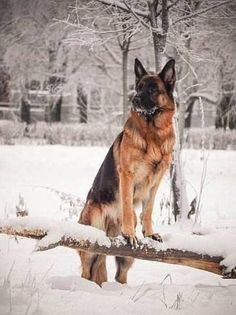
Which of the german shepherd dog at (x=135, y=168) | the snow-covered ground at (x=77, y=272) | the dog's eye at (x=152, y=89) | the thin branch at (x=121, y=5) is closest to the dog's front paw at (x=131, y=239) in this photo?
the german shepherd dog at (x=135, y=168)

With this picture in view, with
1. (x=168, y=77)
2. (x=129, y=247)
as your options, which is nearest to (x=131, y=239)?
(x=129, y=247)

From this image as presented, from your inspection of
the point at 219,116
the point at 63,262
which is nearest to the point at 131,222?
the point at 63,262

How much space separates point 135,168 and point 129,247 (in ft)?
1.76

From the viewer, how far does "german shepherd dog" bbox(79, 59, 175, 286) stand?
109 inches

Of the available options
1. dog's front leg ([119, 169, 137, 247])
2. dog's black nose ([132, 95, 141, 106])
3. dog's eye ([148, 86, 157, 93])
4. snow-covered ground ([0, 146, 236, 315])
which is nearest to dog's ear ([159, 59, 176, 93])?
dog's eye ([148, 86, 157, 93])

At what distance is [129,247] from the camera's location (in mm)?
2592

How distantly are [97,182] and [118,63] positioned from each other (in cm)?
979

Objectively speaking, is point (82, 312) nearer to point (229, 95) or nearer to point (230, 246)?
point (230, 246)

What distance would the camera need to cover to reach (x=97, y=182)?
309 cm

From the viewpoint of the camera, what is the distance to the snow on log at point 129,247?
2500mm

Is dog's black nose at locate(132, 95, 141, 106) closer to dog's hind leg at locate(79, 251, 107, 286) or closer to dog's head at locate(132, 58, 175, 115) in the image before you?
dog's head at locate(132, 58, 175, 115)

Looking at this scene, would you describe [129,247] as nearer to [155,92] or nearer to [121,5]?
[155,92]

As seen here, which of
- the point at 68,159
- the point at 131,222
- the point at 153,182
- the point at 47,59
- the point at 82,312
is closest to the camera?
the point at 82,312

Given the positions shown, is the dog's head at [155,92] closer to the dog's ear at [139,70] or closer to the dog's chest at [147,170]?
the dog's ear at [139,70]
